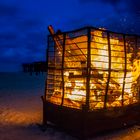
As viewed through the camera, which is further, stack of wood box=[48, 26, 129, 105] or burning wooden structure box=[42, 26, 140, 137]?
stack of wood box=[48, 26, 129, 105]

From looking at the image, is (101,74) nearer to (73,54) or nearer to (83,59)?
(83,59)

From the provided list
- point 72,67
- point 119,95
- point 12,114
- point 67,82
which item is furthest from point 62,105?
point 12,114

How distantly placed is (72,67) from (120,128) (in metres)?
2.67

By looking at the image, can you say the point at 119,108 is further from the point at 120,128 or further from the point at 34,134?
the point at 34,134

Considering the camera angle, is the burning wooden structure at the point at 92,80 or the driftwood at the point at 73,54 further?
the driftwood at the point at 73,54

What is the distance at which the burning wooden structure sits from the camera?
8.09 meters

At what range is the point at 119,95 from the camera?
29.2 ft

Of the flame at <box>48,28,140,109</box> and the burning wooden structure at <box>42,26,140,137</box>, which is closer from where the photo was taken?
the burning wooden structure at <box>42,26,140,137</box>

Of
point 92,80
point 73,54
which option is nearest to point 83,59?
point 73,54

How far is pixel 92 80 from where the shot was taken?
8344 mm

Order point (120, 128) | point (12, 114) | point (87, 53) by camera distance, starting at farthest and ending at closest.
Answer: point (12, 114) → point (120, 128) → point (87, 53)

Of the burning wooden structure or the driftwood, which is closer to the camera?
the burning wooden structure

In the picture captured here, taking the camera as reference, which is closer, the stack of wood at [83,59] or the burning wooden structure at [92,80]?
the burning wooden structure at [92,80]

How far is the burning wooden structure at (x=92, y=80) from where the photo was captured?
8091 mm
